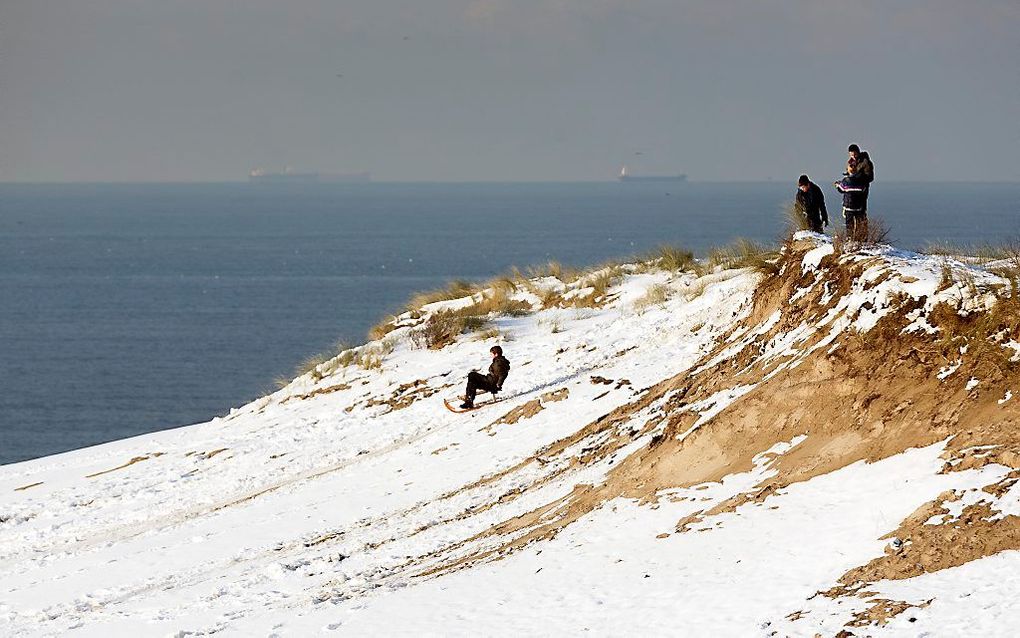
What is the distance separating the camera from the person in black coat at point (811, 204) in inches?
750

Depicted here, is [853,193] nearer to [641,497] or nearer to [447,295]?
[641,497]

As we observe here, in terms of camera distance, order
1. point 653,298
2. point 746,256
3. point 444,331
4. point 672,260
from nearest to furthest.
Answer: point 653,298 < point 746,256 < point 444,331 < point 672,260

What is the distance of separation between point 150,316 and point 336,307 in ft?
42.1

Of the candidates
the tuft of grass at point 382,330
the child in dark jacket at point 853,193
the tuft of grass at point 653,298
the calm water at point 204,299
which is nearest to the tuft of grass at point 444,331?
the tuft of grass at point 382,330

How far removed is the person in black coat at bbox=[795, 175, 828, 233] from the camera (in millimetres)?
19062

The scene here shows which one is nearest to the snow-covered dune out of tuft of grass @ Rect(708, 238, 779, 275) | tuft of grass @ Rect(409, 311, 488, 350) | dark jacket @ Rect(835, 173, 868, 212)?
tuft of grass @ Rect(708, 238, 779, 275)

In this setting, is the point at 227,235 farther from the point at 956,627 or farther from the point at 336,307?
the point at 956,627

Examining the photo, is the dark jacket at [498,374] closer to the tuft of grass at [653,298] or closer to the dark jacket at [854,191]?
the tuft of grass at [653,298]

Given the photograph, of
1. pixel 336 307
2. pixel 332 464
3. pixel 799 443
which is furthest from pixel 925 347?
pixel 336 307

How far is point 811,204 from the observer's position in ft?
63.0

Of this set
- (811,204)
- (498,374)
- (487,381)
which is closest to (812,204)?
(811,204)

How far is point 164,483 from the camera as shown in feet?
66.8

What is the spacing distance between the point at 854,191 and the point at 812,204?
4.83ft

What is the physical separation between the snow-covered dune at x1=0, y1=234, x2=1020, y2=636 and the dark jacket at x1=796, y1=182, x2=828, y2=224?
1164 millimetres
